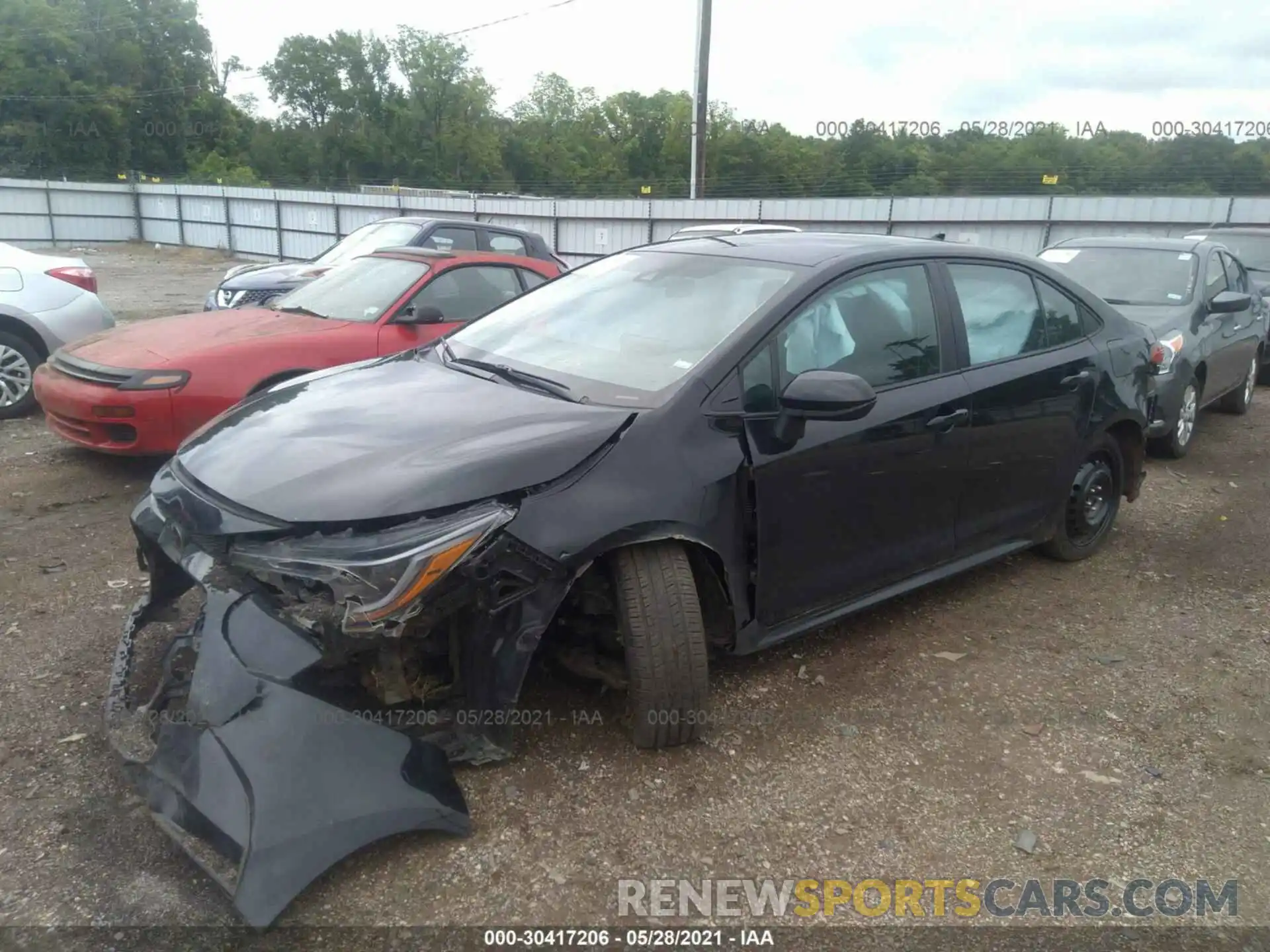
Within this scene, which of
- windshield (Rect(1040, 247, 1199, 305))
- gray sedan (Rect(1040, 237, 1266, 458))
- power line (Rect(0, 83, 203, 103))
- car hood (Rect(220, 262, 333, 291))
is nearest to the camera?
gray sedan (Rect(1040, 237, 1266, 458))

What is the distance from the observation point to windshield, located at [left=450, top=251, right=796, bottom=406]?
3.24 meters

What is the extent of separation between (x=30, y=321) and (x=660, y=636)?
21.0 feet

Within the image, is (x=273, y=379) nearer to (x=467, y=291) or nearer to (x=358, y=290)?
(x=358, y=290)

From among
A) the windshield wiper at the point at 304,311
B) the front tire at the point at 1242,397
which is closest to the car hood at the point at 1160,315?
the front tire at the point at 1242,397

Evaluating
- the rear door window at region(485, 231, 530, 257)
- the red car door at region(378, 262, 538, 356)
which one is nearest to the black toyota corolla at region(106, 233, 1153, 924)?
the red car door at region(378, 262, 538, 356)

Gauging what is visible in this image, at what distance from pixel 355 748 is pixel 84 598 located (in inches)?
87.8

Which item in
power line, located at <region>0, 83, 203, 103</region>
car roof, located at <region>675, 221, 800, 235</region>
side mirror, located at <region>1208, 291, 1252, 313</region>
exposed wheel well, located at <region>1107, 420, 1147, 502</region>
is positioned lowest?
exposed wheel well, located at <region>1107, 420, 1147, 502</region>

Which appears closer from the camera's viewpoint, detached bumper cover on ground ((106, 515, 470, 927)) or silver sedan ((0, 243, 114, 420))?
detached bumper cover on ground ((106, 515, 470, 927))

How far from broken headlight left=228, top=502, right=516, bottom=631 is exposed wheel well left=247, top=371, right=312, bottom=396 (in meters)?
3.02

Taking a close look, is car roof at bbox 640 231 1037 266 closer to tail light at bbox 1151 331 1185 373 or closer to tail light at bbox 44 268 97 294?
tail light at bbox 1151 331 1185 373

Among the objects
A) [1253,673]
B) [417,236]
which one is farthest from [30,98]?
[1253,673]

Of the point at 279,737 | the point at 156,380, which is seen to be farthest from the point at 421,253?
the point at 279,737

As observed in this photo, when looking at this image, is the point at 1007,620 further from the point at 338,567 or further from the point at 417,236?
the point at 417,236

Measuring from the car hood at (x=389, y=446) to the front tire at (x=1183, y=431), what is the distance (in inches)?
226
